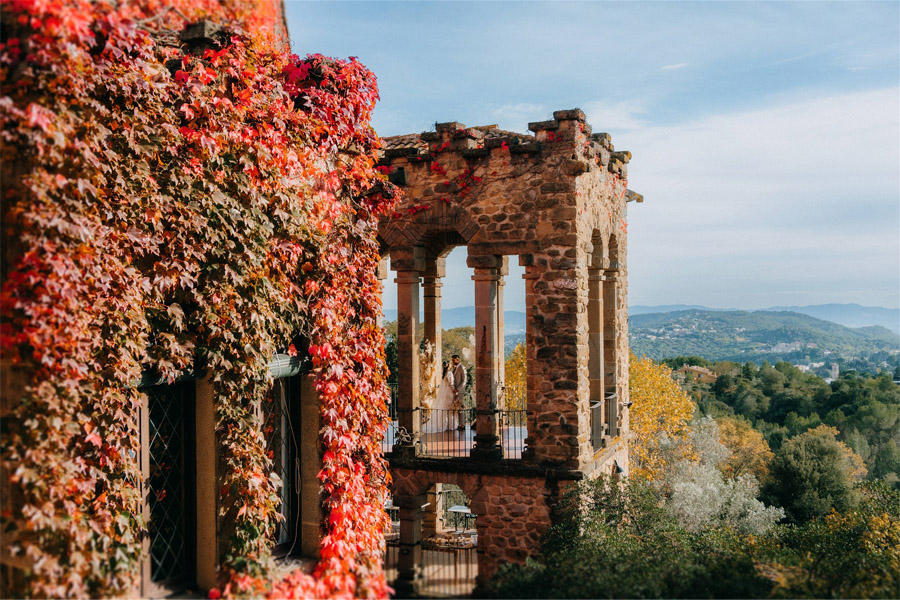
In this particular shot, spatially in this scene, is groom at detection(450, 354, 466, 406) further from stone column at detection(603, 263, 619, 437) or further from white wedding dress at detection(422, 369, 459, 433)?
stone column at detection(603, 263, 619, 437)

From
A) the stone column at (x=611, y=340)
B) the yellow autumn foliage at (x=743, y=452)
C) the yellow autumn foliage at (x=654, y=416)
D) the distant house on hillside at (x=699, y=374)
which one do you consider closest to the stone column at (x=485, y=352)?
the stone column at (x=611, y=340)

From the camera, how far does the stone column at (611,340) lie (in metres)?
17.1

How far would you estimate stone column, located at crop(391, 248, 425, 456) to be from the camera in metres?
15.4

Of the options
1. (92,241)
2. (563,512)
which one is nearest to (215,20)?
(92,241)

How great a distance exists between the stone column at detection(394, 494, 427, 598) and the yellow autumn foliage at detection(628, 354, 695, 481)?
15.5 meters

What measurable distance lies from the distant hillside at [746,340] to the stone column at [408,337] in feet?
409

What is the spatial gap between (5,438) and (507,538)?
9.99m

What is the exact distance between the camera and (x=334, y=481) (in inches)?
345

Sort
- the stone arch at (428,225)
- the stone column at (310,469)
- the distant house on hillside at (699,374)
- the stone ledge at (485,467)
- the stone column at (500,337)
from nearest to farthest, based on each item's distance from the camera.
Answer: the stone column at (310,469), the stone ledge at (485,467), the stone arch at (428,225), the stone column at (500,337), the distant house on hillside at (699,374)

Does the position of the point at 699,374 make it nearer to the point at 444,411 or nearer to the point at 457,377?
the point at 457,377

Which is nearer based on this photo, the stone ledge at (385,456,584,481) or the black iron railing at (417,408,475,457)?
the stone ledge at (385,456,584,481)

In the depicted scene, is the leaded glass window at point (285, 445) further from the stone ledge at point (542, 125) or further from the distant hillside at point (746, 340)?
the distant hillside at point (746, 340)

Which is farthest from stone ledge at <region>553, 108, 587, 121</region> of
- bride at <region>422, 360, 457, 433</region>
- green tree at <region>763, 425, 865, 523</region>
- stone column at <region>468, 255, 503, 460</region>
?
green tree at <region>763, 425, 865, 523</region>

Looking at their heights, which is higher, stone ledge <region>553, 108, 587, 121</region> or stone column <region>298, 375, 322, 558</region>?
stone ledge <region>553, 108, 587, 121</region>
